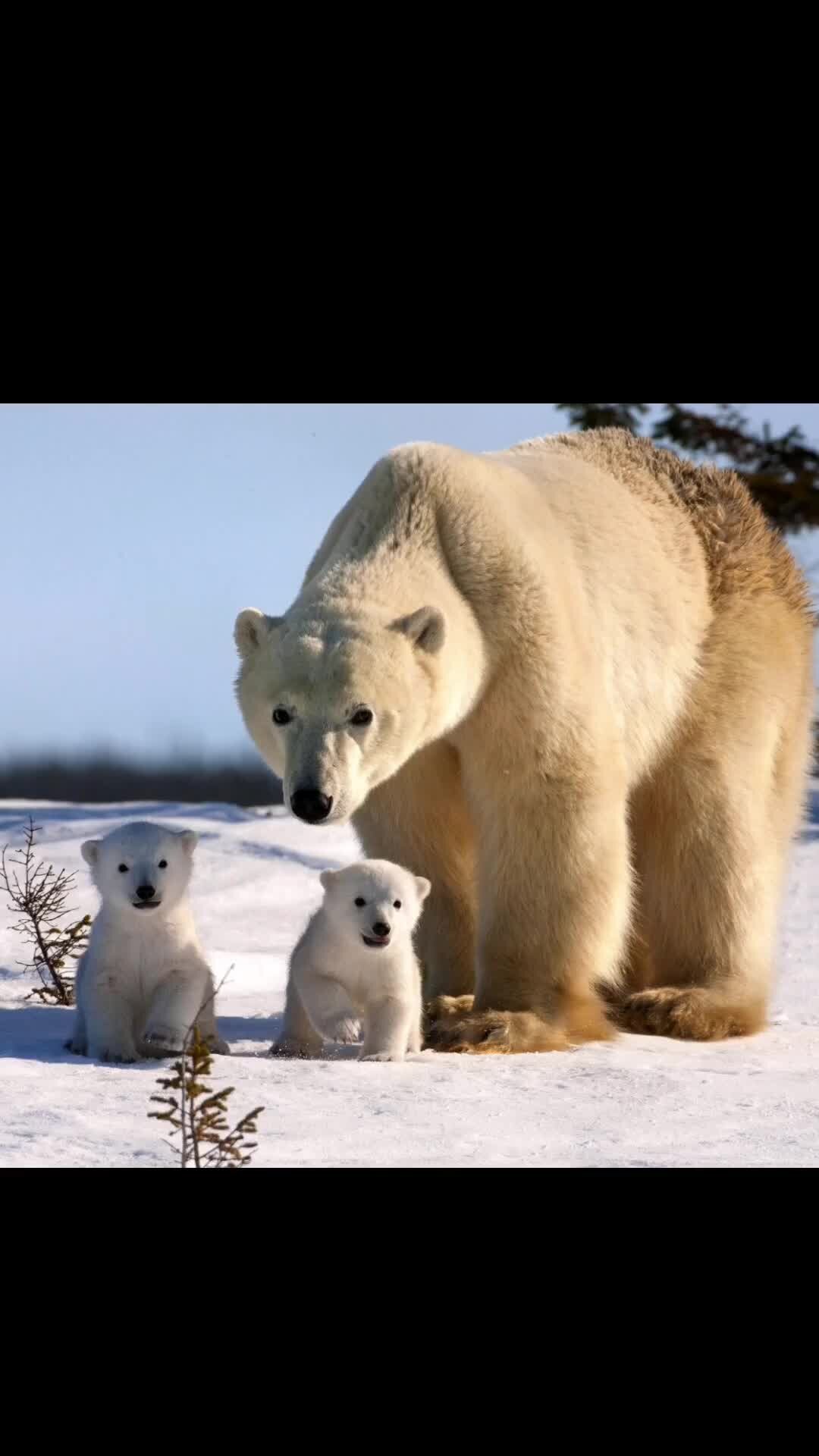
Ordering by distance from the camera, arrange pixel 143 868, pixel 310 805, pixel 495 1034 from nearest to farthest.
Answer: pixel 310 805 < pixel 143 868 < pixel 495 1034

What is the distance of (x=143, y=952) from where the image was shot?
18.7 ft

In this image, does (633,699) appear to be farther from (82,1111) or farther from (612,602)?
(82,1111)

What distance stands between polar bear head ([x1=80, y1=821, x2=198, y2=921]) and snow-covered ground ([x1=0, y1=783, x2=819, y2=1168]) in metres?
0.51

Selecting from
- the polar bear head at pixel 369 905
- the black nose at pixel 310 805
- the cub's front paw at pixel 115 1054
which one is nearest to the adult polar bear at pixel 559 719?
the black nose at pixel 310 805

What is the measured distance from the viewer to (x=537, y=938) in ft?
20.9

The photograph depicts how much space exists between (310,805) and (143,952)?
811 millimetres

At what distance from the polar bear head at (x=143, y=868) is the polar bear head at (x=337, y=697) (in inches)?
16.3

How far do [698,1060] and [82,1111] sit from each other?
2.53m

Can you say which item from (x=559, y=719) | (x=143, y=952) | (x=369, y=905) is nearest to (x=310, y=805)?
(x=369, y=905)

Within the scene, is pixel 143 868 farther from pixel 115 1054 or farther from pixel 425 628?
pixel 425 628

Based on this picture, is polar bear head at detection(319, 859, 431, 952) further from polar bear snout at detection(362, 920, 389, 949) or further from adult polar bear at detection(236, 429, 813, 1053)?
adult polar bear at detection(236, 429, 813, 1053)

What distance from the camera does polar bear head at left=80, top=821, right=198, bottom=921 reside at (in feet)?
18.4

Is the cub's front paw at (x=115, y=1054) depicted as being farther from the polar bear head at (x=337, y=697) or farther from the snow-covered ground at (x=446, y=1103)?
the polar bear head at (x=337, y=697)

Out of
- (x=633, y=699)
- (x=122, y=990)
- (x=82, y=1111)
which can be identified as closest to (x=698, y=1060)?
(x=633, y=699)
